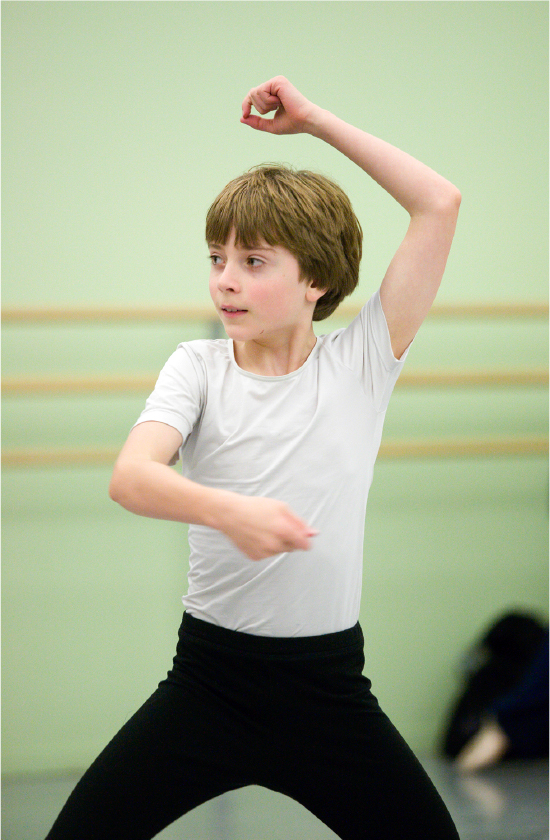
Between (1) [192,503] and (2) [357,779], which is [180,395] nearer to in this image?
(1) [192,503]

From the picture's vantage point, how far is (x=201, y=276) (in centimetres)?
191

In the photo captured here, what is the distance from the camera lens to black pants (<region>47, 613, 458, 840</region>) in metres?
0.78

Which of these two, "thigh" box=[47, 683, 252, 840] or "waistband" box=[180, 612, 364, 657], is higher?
"waistband" box=[180, 612, 364, 657]

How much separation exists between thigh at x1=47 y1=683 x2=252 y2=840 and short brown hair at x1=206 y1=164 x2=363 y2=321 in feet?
1.62

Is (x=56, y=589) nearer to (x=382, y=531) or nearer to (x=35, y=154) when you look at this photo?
(x=382, y=531)

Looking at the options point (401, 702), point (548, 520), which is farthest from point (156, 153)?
point (401, 702)

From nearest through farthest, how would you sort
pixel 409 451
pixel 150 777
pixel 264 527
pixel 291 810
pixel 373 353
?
1. pixel 264 527
2. pixel 150 777
3. pixel 373 353
4. pixel 291 810
5. pixel 409 451

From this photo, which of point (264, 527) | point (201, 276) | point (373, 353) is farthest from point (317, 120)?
point (201, 276)

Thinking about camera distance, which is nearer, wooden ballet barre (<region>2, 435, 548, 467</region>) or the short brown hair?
the short brown hair

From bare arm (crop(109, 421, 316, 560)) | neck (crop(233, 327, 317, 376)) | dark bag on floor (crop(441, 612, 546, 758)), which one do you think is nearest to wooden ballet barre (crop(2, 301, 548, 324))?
dark bag on floor (crop(441, 612, 546, 758))

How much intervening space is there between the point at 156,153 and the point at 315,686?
147 cm

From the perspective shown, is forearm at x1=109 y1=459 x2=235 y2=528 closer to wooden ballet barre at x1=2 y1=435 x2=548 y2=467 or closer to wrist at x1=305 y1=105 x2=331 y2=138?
wrist at x1=305 y1=105 x2=331 y2=138

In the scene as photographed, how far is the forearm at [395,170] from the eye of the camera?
83 cm

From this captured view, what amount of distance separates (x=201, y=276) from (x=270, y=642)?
125 centimetres
